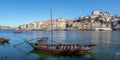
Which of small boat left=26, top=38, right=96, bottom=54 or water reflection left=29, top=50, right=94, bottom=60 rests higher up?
small boat left=26, top=38, right=96, bottom=54

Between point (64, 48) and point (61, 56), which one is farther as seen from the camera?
point (64, 48)

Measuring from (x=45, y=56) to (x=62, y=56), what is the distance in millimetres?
3493

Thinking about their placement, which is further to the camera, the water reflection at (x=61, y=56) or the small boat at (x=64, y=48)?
the small boat at (x=64, y=48)

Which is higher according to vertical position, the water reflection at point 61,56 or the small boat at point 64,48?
the small boat at point 64,48

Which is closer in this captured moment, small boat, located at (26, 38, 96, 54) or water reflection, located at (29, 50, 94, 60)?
water reflection, located at (29, 50, 94, 60)

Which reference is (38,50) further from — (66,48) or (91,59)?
(91,59)

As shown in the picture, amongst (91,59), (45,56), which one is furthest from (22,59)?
(91,59)

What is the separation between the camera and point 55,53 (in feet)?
169

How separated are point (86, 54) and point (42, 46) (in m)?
10.2

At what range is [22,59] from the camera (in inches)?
1796

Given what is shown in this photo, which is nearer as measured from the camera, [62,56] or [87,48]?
[62,56]

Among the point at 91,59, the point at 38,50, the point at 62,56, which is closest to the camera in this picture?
the point at 91,59

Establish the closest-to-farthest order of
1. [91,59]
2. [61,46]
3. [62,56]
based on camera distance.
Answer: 1. [91,59]
2. [62,56]
3. [61,46]

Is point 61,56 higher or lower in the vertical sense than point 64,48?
lower
